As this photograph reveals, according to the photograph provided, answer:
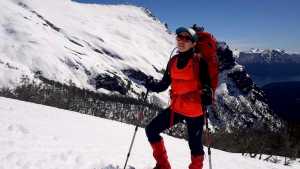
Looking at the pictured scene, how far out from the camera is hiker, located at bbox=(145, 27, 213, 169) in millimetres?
8359

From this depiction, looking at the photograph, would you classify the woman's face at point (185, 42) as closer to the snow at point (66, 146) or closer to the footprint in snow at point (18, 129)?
the snow at point (66, 146)

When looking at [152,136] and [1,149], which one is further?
[1,149]

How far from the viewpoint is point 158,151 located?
9.45m

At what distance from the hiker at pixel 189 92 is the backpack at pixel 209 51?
93 mm

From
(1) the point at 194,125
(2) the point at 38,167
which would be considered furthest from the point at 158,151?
(2) the point at 38,167

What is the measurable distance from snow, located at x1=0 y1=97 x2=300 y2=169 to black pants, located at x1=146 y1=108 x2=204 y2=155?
5.84 ft

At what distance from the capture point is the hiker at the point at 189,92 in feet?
27.4

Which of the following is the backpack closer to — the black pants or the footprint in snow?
the black pants

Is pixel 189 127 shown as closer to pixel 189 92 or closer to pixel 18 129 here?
pixel 189 92

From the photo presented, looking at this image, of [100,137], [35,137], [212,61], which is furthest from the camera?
[100,137]

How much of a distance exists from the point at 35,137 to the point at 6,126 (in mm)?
1391

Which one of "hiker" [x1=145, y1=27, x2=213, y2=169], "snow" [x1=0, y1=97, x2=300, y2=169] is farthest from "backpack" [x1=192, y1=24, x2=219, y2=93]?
"snow" [x1=0, y1=97, x2=300, y2=169]

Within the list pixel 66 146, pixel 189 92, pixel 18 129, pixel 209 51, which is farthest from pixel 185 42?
pixel 18 129

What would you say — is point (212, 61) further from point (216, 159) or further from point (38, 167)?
point (216, 159)
